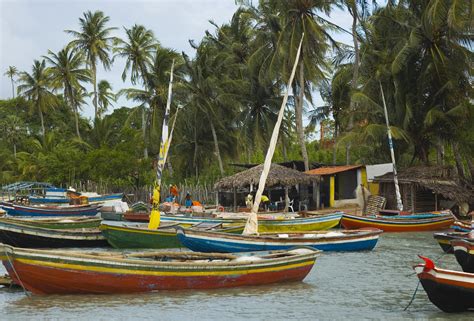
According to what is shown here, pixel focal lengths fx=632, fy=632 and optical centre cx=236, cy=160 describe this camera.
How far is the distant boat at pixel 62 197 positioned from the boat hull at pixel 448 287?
28957 mm

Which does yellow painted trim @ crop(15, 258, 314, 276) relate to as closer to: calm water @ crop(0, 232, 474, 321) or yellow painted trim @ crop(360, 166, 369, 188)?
calm water @ crop(0, 232, 474, 321)

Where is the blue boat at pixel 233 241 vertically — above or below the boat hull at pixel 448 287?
above

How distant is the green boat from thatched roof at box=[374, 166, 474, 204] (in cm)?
1284

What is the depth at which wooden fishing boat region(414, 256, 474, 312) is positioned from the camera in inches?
432

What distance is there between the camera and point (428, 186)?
96.8 feet

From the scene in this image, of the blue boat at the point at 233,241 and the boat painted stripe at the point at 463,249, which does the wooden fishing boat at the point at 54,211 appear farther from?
the boat painted stripe at the point at 463,249

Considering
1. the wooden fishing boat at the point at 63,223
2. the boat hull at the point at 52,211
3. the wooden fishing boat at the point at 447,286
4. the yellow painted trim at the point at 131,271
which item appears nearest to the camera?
the wooden fishing boat at the point at 447,286

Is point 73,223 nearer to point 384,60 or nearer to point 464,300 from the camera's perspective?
point 464,300

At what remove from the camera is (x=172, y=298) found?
13500mm

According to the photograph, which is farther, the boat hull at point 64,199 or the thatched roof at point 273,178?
the boat hull at point 64,199

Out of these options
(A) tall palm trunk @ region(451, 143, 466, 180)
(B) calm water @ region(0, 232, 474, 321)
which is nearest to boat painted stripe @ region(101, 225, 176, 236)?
(B) calm water @ region(0, 232, 474, 321)

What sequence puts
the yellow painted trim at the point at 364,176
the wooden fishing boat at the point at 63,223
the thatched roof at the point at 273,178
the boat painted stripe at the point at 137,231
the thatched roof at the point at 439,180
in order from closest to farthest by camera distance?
1. the boat painted stripe at the point at 137,231
2. the wooden fishing boat at the point at 63,223
3. the thatched roof at the point at 439,180
4. the thatched roof at the point at 273,178
5. the yellow painted trim at the point at 364,176

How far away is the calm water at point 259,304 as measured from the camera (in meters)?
12.4

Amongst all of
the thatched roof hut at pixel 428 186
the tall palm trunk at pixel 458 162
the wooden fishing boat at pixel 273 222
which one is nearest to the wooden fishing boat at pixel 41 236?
the wooden fishing boat at pixel 273 222
